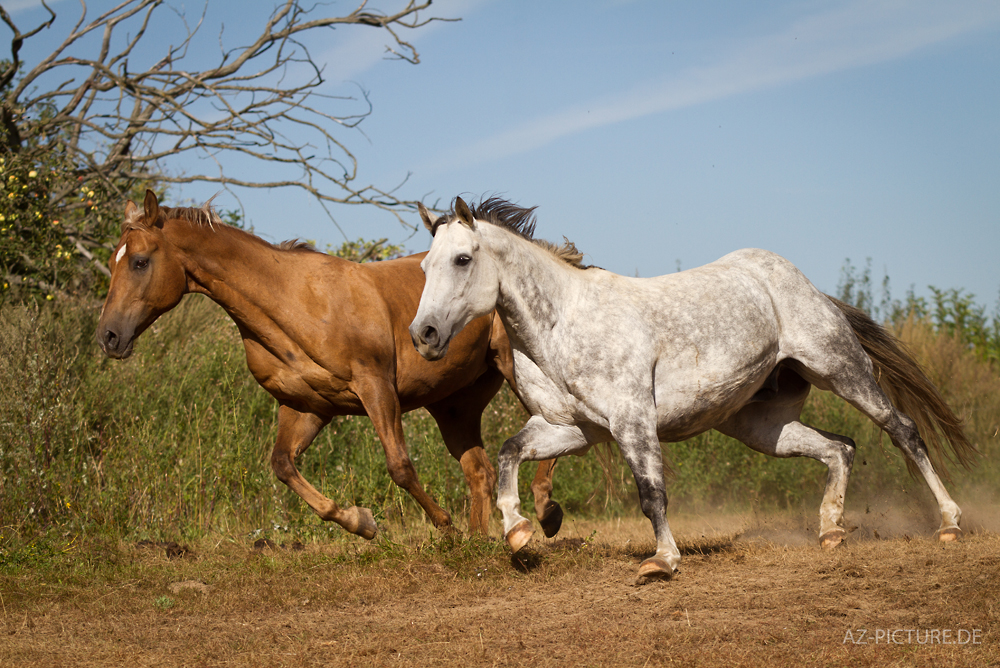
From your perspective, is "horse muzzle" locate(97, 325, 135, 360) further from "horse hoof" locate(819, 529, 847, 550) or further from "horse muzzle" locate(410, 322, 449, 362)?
"horse hoof" locate(819, 529, 847, 550)

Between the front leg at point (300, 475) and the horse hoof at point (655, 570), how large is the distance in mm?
1966

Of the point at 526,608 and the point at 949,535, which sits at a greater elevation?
the point at 949,535

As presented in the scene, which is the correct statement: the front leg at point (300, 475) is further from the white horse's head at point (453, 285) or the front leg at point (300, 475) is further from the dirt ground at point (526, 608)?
the white horse's head at point (453, 285)

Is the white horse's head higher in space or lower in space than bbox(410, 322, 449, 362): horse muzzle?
higher

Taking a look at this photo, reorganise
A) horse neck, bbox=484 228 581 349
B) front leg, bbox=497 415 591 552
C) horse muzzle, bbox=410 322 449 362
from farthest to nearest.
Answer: front leg, bbox=497 415 591 552 → horse neck, bbox=484 228 581 349 → horse muzzle, bbox=410 322 449 362

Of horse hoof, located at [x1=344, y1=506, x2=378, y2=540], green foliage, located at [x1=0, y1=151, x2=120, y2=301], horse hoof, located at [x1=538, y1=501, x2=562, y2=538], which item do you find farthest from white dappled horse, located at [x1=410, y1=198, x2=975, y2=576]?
green foliage, located at [x1=0, y1=151, x2=120, y2=301]

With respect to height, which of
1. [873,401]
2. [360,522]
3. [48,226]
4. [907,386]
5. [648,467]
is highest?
[48,226]

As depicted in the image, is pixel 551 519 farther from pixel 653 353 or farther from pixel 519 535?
pixel 653 353

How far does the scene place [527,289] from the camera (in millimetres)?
4664

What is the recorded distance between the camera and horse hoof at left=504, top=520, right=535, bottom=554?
4512 millimetres

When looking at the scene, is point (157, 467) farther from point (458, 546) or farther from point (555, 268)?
point (555, 268)

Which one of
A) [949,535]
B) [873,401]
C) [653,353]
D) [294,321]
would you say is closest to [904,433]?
[873,401]

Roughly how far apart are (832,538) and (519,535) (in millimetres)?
1985

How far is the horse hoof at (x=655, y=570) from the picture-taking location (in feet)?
14.1
